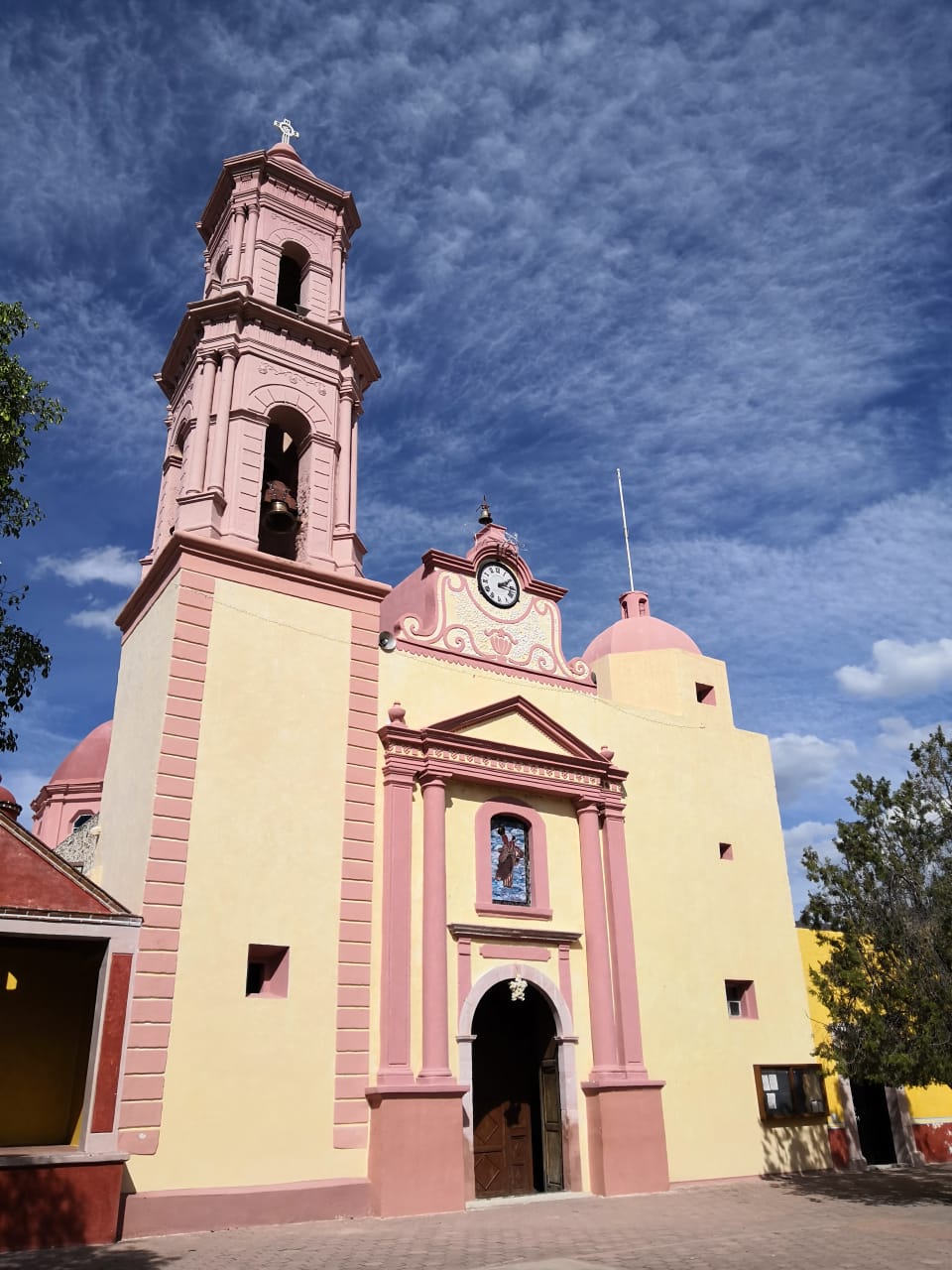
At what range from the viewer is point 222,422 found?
15.9 meters

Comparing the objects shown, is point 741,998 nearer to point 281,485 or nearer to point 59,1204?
point 59,1204

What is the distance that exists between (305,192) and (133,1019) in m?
14.9

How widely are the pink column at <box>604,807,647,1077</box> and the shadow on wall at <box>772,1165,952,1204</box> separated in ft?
10.3

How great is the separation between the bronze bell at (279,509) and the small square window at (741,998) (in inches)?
427

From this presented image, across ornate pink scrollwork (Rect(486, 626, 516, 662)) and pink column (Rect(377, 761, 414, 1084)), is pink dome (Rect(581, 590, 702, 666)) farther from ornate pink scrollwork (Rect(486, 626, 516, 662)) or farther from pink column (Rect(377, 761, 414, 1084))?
pink column (Rect(377, 761, 414, 1084))

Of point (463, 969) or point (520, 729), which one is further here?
point (520, 729)

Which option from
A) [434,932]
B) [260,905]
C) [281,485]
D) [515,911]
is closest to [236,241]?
[281,485]

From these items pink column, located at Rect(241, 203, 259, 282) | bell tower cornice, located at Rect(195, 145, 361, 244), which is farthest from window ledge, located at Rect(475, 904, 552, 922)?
bell tower cornice, located at Rect(195, 145, 361, 244)

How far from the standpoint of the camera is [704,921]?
57.1 feet

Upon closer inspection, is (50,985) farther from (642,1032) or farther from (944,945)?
(944,945)

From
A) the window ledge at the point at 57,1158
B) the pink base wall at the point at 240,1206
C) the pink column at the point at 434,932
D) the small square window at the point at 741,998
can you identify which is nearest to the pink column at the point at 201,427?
the pink column at the point at 434,932

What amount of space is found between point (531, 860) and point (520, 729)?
2.14 metres

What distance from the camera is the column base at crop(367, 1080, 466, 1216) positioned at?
12.4 metres

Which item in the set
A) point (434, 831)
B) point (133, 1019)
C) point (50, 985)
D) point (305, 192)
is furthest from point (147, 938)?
point (305, 192)
